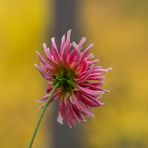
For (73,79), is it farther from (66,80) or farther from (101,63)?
(101,63)

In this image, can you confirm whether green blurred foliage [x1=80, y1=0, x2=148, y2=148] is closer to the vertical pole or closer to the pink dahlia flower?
the vertical pole

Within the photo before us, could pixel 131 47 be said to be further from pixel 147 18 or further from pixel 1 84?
pixel 1 84

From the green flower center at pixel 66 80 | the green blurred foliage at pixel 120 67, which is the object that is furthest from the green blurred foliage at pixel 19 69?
the green flower center at pixel 66 80

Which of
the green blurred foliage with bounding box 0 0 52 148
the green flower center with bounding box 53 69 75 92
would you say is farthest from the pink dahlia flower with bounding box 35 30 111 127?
the green blurred foliage with bounding box 0 0 52 148

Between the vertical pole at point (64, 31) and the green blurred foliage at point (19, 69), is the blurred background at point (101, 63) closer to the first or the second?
the green blurred foliage at point (19, 69)

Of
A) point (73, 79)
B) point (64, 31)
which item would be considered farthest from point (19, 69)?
point (73, 79)

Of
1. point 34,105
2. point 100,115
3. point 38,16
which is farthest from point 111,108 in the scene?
point 38,16
